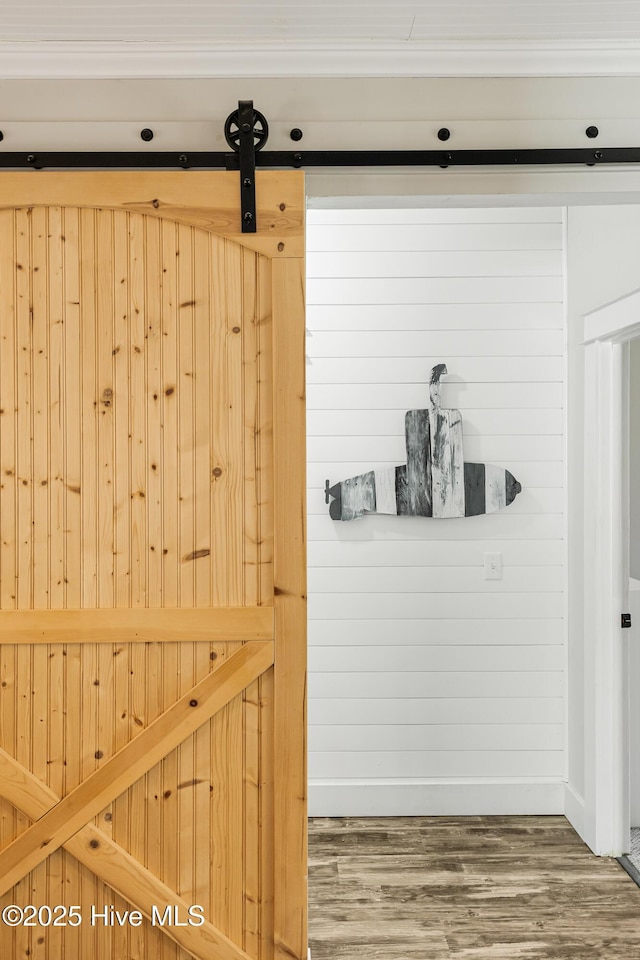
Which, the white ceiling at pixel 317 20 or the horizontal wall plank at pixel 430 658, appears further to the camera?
the horizontal wall plank at pixel 430 658

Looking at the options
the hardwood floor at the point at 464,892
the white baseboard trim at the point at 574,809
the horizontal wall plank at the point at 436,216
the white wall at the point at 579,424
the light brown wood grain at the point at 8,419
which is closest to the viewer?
the light brown wood grain at the point at 8,419

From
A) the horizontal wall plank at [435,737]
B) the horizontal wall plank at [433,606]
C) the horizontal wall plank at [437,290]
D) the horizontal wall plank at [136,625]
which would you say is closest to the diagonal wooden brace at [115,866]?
the horizontal wall plank at [136,625]

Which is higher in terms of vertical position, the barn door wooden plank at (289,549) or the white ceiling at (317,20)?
the white ceiling at (317,20)

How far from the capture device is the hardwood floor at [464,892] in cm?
224

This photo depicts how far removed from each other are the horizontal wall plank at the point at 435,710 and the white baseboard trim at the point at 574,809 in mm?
288

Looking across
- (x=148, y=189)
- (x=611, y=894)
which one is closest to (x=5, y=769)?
(x=148, y=189)

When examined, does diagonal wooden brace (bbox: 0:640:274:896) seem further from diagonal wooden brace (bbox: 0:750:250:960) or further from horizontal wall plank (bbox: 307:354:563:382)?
horizontal wall plank (bbox: 307:354:563:382)

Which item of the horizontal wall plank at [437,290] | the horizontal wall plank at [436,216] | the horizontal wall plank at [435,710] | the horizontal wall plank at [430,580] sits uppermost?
the horizontal wall plank at [436,216]

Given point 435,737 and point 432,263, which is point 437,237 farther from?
point 435,737

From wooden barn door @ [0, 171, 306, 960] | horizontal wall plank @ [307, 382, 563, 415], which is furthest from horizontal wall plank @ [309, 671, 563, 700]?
wooden barn door @ [0, 171, 306, 960]

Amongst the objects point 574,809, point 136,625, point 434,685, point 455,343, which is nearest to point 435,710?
point 434,685

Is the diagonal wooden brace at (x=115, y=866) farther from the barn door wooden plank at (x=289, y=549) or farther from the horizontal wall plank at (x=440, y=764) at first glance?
the horizontal wall plank at (x=440, y=764)

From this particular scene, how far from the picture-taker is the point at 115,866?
1.84 meters

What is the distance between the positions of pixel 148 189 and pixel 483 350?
1709 mm
